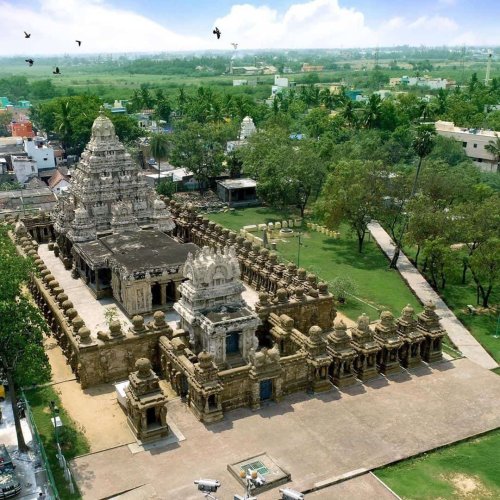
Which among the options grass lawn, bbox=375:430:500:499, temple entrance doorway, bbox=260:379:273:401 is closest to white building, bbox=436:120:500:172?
temple entrance doorway, bbox=260:379:273:401

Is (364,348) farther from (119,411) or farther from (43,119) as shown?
(43,119)

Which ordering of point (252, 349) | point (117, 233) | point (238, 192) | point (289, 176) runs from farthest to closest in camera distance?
point (238, 192), point (289, 176), point (117, 233), point (252, 349)

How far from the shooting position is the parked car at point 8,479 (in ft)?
84.7

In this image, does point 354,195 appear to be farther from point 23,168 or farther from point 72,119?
point 72,119

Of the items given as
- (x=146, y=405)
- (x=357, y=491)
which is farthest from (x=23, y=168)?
(x=357, y=491)

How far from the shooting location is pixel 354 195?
58.1m

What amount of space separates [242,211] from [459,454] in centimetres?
5228

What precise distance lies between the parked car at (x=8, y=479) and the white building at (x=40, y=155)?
241ft

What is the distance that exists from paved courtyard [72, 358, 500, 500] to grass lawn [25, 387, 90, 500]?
0.81 m

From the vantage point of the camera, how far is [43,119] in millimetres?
121188

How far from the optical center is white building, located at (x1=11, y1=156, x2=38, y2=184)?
8988 cm

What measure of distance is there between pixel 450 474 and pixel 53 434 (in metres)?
20.0

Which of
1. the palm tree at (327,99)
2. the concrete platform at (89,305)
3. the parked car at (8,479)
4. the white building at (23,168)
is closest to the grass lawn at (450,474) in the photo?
the parked car at (8,479)

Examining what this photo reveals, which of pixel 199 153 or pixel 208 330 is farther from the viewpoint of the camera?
pixel 199 153
